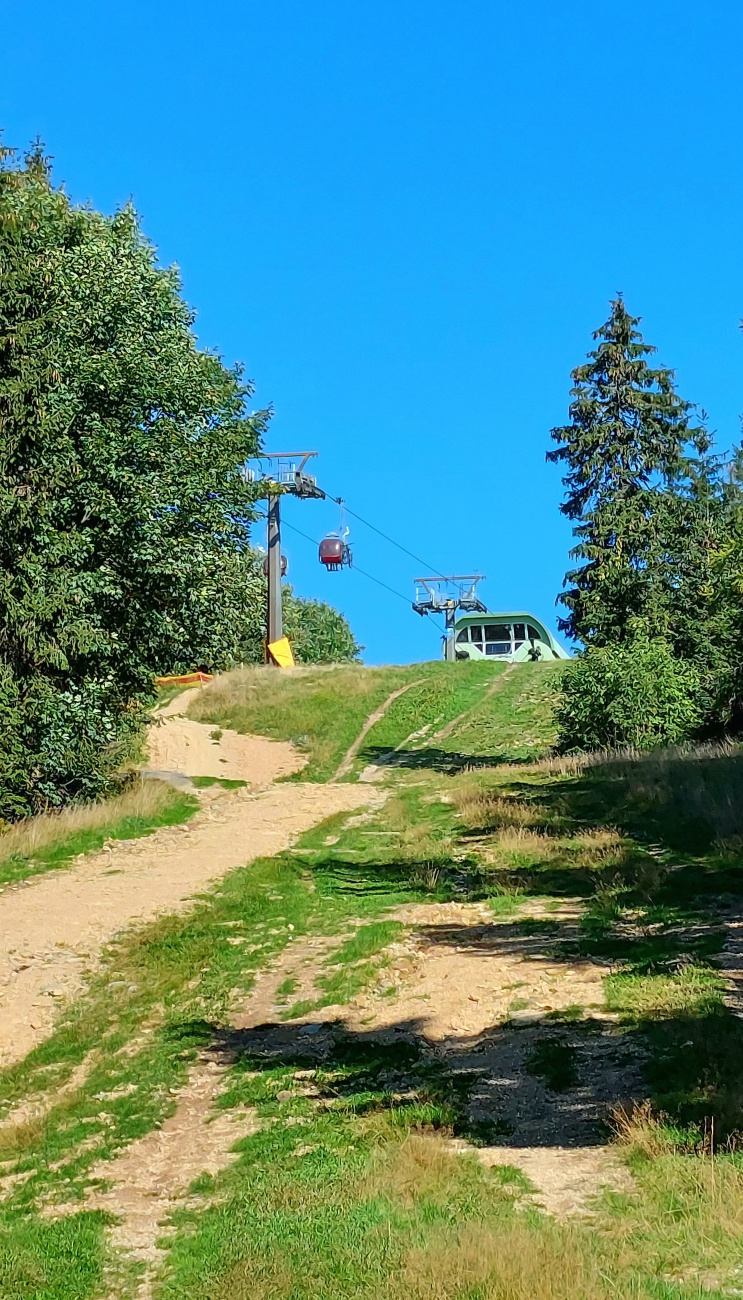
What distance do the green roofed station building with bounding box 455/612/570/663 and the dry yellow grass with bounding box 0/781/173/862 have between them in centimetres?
3963

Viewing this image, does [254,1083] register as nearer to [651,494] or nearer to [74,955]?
[74,955]

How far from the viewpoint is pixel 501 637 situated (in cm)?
6150

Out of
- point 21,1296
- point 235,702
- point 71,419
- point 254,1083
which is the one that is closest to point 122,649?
point 71,419

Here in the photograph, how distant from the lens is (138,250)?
19641 millimetres

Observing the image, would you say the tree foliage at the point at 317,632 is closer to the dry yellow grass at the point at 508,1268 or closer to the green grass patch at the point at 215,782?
the green grass patch at the point at 215,782

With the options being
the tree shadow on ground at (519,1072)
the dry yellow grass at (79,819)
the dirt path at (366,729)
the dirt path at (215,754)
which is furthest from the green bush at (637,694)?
the tree shadow on ground at (519,1072)

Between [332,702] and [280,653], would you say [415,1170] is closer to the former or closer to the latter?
[332,702]

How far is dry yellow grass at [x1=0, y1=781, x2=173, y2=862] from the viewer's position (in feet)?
54.2

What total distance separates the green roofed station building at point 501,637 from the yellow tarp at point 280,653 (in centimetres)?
1334

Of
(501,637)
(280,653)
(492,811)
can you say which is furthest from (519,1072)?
(501,637)

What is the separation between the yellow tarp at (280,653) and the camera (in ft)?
159

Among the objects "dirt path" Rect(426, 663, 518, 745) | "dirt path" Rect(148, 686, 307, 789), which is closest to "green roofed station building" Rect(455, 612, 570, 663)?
"dirt path" Rect(426, 663, 518, 745)

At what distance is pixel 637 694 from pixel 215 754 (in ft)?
35.9

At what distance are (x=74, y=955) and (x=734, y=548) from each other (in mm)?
10833
